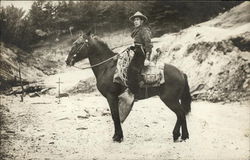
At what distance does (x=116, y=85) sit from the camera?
593 cm

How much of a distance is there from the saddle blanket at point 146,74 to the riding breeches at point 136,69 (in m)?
0.08

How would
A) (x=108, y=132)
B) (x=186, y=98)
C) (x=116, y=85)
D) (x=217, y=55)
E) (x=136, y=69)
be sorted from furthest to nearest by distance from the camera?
1. (x=217, y=55)
2. (x=108, y=132)
3. (x=186, y=98)
4. (x=116, y=85)
5. (x=136, y=69)

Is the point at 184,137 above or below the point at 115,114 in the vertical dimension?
below

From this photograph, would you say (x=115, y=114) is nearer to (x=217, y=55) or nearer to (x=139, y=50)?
(x=139, y=50)

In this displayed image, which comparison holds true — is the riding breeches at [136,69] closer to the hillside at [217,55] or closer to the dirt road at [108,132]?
the dirt road at [108,132]

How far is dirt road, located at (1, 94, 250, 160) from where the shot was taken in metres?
5.51

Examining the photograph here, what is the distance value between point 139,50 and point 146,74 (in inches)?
18.8

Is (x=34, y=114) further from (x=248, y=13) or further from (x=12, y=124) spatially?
(x=248, y=13)

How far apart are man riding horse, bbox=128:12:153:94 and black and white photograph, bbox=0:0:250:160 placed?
0.02 meters

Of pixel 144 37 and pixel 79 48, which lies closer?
pixel 144 37

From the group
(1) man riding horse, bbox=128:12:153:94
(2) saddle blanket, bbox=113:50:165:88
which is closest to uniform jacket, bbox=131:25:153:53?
(1) man riding horse, bbox=128:12:153:94

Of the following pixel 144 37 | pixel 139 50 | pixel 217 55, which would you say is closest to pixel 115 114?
pixel 139 50

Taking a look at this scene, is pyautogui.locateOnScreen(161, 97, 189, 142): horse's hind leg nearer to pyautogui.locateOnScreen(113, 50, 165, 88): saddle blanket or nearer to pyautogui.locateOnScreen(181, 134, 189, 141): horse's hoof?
pyautogui.locateOnScreen(181, 134, 189, 141): horse's hoof

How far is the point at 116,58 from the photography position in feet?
20.1
